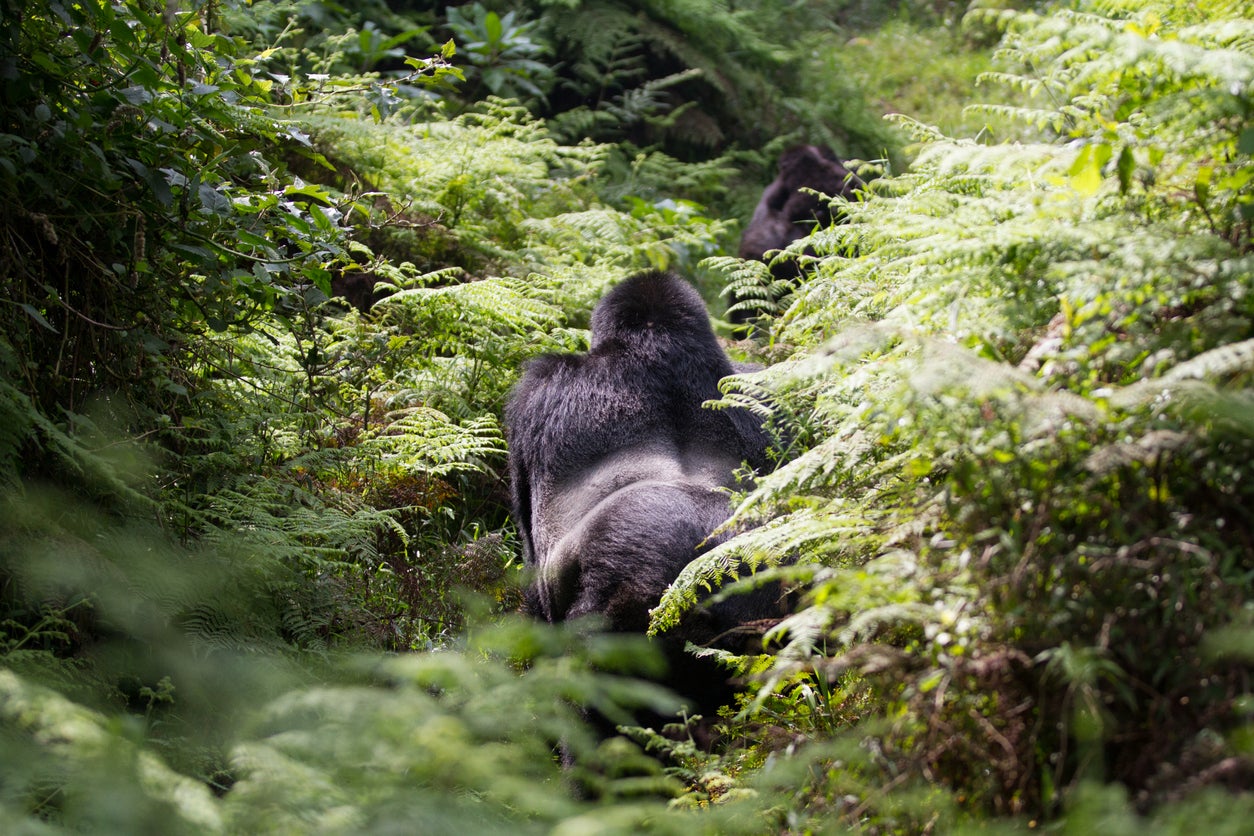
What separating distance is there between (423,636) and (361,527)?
516 mm

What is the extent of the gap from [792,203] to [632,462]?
5.25 metres

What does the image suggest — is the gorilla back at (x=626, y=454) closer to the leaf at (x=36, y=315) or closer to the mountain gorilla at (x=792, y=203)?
the leaf at (x=36, y=315)

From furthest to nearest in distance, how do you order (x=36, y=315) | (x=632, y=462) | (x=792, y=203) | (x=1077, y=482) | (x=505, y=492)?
(x=792, y=203)
(x=505, y=492)
(x=632, y=462)
(x=36, y=315)
(x=1077, y=482)

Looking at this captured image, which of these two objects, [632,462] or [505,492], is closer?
[632,462]

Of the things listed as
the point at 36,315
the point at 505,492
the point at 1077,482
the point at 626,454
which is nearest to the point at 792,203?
the point at 505,492

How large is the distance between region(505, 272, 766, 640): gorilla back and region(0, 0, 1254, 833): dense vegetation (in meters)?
0.30

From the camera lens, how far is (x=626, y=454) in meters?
3.61

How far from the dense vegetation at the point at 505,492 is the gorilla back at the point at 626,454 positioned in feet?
0.97

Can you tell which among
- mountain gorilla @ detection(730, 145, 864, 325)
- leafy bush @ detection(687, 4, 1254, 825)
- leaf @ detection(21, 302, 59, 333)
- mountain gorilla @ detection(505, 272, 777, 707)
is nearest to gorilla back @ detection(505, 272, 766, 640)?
Answer: mountain gorilla @ detection(505, 272, 777, 707)

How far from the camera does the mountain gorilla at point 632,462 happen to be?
10.0ft

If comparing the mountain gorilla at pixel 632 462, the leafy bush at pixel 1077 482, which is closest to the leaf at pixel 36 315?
the mountain gorilla at pixel 632 462

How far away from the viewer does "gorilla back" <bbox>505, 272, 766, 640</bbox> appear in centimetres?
306

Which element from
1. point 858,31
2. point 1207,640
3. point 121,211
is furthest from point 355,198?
point 858,31

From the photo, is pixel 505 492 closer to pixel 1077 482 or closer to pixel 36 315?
pixel 36 315
